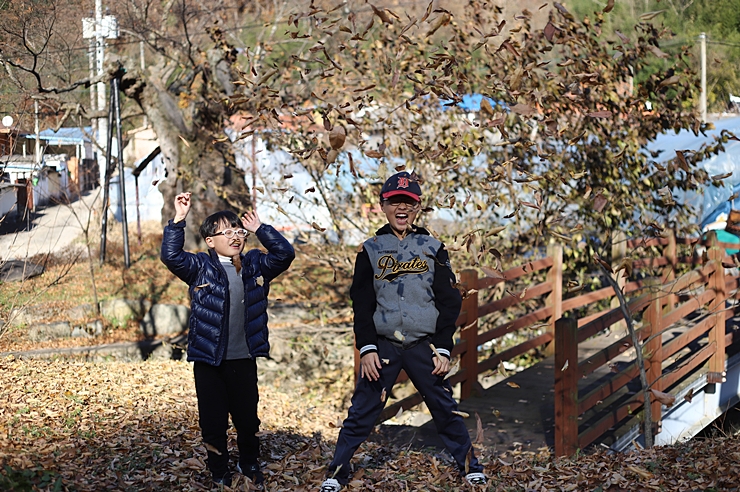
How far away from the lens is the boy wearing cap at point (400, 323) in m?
4.59

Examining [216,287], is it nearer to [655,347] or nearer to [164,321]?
[655,347]

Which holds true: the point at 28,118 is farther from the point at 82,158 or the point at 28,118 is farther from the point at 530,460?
the point at 82,158

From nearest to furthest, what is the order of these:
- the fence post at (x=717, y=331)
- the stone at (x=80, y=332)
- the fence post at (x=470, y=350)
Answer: the fence post at (x=470, y=350) < the fence post at (x=717, y=331) < the stone at (x=80, y=332)

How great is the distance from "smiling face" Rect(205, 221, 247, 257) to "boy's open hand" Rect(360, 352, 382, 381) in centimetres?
95

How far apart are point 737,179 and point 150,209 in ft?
58.2

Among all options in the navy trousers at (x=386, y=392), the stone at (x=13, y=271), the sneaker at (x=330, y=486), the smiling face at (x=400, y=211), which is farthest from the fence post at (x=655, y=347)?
the stone at (x=13, y=271)

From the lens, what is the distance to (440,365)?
455 cm

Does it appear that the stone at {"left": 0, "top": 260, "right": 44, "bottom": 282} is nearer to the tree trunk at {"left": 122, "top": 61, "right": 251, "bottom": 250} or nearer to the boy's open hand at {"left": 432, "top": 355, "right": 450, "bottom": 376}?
the boy's open hand at {"left": 432, "top": 355, "right": 450, "bottom": 376}

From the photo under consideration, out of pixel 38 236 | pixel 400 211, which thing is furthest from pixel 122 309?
pixel 400 211

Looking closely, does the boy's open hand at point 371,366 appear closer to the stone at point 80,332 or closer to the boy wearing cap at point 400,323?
the boy wearing cap at point 400,323

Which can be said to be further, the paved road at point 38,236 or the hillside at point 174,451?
the paved road at point 38,236

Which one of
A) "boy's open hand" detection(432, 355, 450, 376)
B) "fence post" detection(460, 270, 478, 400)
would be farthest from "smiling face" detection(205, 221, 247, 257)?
"fence post" detection(460, 270, 478, 400)

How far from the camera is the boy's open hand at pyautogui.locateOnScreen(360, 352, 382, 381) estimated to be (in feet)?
14.8

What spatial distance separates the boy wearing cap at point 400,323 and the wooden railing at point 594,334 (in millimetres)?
1053
